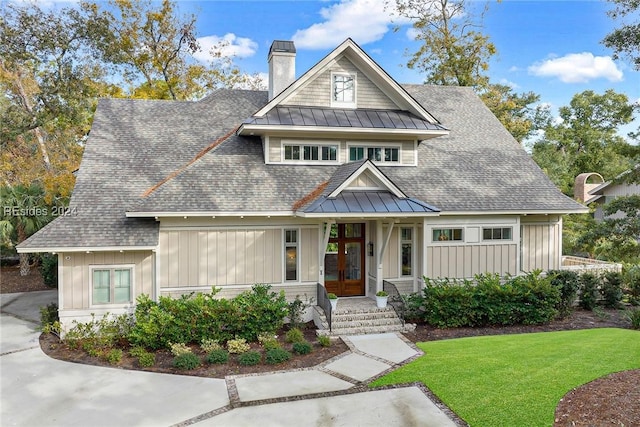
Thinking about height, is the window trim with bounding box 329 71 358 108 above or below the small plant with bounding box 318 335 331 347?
above

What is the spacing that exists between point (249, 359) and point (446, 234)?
767cm

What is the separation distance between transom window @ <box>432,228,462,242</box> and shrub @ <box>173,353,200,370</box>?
8.25 m

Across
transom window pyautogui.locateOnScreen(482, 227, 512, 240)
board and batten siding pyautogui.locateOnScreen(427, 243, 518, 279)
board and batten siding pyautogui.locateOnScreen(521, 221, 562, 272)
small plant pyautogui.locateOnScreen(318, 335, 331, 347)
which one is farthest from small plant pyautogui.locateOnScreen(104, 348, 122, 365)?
board and batten siding pyautogui.locateOnScreen(521, 221, 562, 272)

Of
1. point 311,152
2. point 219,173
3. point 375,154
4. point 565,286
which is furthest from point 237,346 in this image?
point 565,286

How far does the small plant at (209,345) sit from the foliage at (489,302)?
623 centimetres

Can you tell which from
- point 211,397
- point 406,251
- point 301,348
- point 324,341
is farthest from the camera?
point 406,251

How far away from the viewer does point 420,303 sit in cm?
1385

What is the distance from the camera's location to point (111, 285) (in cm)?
1277

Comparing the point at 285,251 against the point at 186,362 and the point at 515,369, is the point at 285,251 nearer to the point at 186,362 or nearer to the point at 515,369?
the point at 186,362

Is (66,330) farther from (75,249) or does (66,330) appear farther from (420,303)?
(420,303)

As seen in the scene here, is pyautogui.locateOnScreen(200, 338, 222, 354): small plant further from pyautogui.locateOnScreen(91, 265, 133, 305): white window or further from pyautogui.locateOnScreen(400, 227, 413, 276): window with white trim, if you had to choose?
pyautogui.locateOnScreen(400, 227, 413, 276): window with white trim

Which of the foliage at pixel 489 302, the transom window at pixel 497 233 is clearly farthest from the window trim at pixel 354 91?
the foliage at pixel 489 302

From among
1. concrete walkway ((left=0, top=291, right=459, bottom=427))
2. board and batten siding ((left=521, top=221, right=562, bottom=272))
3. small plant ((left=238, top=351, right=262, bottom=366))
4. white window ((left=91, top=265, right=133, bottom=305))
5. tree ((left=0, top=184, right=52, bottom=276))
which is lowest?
concrete walkway ((left=0, top=291, right=459, bottom=427))

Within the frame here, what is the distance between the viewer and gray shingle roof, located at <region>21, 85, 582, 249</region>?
13.2 m
